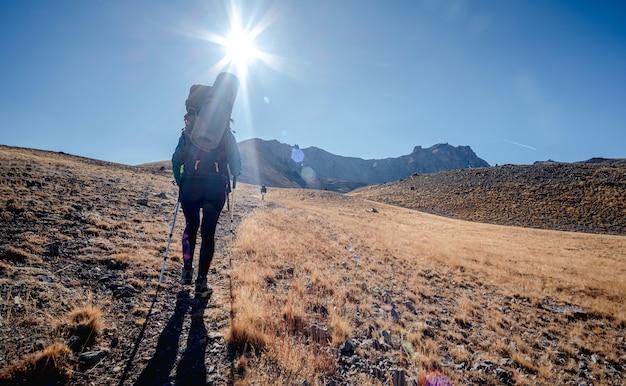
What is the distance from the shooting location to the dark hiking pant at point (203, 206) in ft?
15.4

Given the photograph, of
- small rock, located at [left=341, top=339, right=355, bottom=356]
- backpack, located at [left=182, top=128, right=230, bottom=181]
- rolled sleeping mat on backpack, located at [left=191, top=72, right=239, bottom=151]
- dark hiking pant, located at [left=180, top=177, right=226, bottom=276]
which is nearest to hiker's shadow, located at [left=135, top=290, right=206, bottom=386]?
dark hiking pant, located at [left=180, top=177, right=226, bottom=276]

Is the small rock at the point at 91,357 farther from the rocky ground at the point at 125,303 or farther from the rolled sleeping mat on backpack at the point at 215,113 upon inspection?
the rolled sleeping mat on backpack at the point at 215,113

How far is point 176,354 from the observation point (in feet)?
10.5

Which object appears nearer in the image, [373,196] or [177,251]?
[177,251]

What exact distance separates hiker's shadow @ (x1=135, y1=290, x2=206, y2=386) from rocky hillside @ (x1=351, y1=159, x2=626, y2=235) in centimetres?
6410

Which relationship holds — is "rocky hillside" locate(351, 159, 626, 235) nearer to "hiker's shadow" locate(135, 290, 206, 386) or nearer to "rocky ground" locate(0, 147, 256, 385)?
"rocky ground" locate(0, 147, 256, 385)


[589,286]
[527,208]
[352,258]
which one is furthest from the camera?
[527,208]

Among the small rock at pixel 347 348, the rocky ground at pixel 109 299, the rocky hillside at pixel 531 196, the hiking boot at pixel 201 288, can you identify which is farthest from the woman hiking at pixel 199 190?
the rocky hillside at pixel 531 196

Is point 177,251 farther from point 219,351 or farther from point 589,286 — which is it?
point 589,286

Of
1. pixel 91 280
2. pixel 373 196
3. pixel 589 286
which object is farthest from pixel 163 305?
pixel 373 196

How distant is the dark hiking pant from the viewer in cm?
468

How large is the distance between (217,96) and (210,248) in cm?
287

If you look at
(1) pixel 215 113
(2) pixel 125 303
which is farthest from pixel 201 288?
(1) pixel 215 113

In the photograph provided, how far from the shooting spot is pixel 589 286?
1155cm
